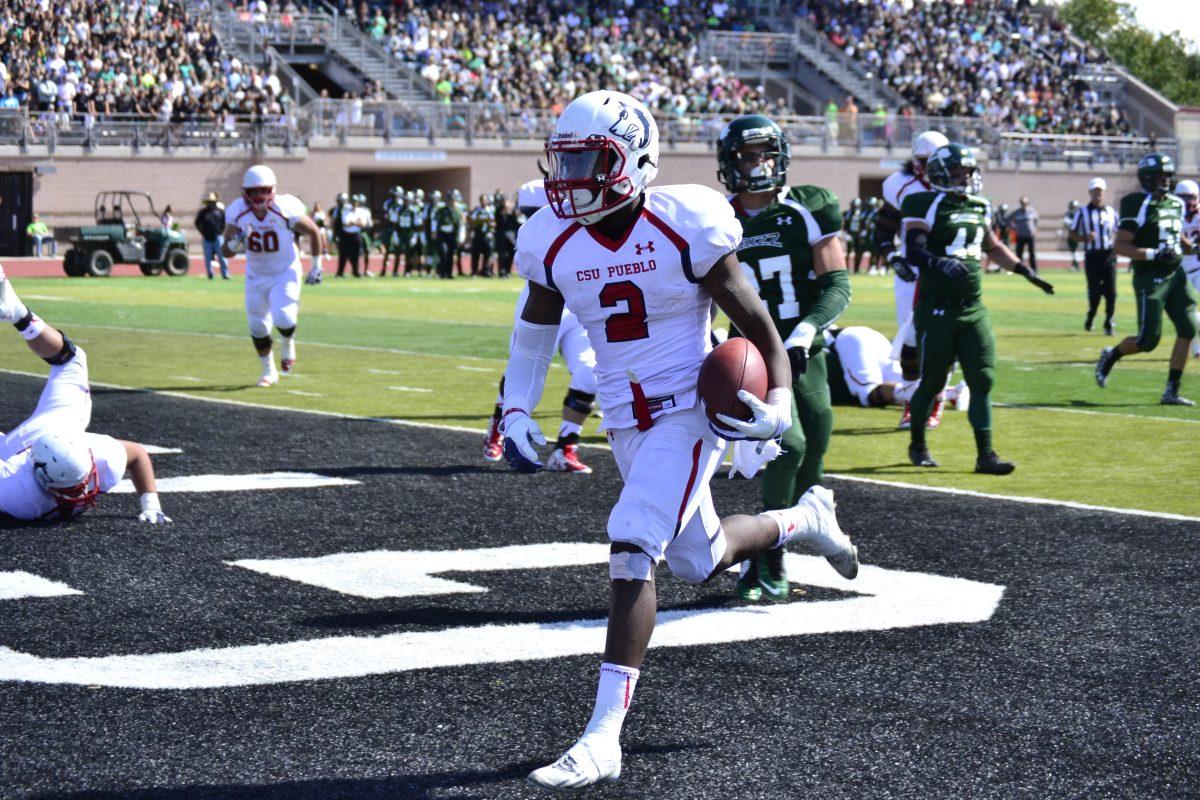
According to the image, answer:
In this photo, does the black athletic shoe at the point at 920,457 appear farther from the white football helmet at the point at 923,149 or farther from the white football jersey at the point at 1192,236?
the white football jersey at the point at 1192,236

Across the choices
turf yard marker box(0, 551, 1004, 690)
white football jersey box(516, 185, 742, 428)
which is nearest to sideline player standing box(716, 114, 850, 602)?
turf yard marker box(0, 551, 1004, 690)

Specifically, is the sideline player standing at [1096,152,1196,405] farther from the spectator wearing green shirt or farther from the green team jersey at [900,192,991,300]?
the spectator wearing green shirt

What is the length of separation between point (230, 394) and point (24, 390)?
1.66 m

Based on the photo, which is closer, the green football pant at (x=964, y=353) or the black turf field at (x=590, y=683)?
the black turf field at (x=590, y=683)

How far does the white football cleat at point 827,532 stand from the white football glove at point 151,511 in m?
3.45

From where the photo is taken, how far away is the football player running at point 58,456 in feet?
24.3

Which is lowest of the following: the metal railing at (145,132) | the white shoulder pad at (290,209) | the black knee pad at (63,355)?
the black knee pad at (63,355)

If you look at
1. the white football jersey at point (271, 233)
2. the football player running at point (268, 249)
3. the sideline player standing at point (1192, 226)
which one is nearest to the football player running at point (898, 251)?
the sideline player standing at point (1192, 226)

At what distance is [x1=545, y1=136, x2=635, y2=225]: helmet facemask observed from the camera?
4629 millimetres

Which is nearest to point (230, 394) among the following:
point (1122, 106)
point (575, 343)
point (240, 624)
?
point (575, 343)

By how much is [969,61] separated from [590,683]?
53.2 metres

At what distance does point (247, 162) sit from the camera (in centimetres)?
4125

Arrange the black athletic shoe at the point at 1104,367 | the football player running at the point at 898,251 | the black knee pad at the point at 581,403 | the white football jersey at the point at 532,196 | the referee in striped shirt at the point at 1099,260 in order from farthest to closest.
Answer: the referee in striped shirt at the point at 1099,260
the black athletic shoe at the point at 1104,367
the football player running at the point at 898,251
the black knee pad at the point at 581,403
the white football jersey at the point at 532,196

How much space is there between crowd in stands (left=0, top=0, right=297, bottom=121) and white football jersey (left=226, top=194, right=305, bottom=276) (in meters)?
25.7
